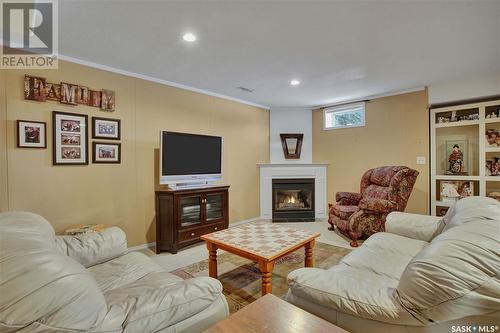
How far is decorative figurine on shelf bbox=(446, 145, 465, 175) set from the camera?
3805 mm

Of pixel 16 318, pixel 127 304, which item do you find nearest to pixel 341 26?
pixel 127 304

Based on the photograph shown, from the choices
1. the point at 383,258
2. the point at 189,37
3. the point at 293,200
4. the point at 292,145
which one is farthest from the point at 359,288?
the point at 292,145

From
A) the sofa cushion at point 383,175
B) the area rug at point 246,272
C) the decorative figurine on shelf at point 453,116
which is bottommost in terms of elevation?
the area rug at point 246,272

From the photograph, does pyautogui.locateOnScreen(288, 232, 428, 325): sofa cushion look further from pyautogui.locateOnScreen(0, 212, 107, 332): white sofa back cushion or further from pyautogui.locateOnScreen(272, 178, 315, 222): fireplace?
pyautogui.locateOnScreen(272, 178, 315, 222): fireplace

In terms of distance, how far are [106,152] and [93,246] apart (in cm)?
162

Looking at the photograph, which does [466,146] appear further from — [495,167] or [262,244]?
[262,244]

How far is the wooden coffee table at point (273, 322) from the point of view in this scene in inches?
35.9

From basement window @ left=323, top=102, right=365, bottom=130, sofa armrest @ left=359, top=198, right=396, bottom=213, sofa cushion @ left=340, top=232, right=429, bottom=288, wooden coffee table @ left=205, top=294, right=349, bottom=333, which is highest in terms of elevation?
basement window @ left=323, top=102, right=365, bottom=130

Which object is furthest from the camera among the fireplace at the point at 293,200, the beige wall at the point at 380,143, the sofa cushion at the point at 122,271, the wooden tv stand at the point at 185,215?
the fireplace at the point at 293,200

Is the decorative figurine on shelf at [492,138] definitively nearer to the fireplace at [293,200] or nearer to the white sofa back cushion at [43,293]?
the fireplace at [293,200]

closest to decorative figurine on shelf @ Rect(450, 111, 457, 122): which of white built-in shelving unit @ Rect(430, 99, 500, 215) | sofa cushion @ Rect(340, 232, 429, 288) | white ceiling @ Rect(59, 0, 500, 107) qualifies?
white built-in shelving unit @ Rect(430, 99, 500, 215)

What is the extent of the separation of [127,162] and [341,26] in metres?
3.00

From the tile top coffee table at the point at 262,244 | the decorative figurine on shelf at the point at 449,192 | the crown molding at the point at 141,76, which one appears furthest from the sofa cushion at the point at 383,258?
the crown molding at the point at 141,76

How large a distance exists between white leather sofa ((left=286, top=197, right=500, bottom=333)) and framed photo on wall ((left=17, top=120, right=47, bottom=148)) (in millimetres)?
2961
